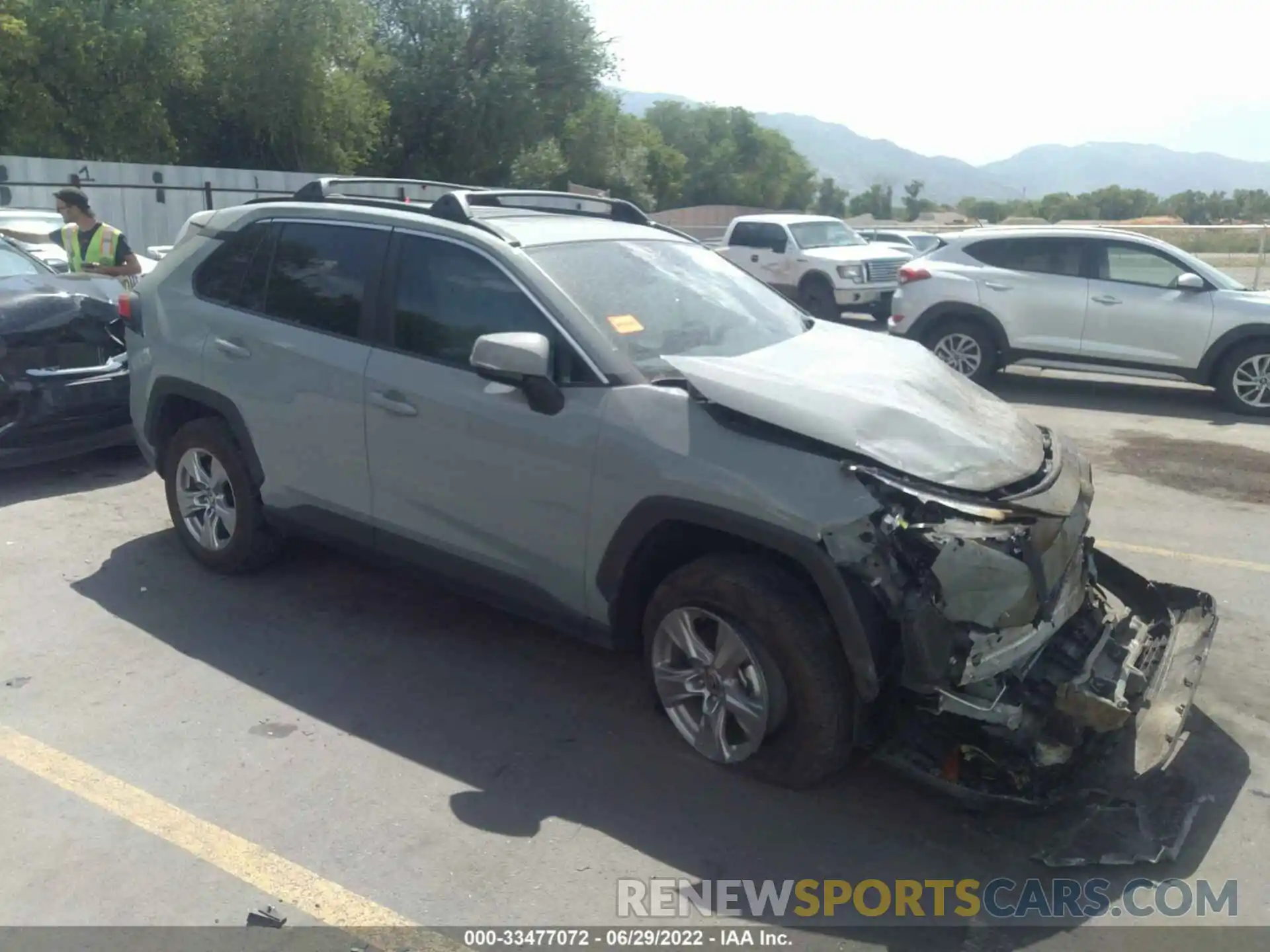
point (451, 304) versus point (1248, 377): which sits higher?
point (451, 304)

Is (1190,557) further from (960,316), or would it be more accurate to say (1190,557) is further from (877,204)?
(877,204)

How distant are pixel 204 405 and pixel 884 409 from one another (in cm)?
343

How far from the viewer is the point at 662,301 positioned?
456 centimetres

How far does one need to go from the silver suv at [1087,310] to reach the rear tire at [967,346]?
1cm

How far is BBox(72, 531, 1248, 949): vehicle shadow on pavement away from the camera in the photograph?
3514mm

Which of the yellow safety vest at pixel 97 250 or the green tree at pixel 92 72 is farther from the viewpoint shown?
the green tree at pixel 92 72

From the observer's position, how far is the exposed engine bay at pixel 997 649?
3408mm

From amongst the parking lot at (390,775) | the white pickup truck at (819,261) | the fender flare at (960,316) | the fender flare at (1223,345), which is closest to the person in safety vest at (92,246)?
the parking lot at (390,775)

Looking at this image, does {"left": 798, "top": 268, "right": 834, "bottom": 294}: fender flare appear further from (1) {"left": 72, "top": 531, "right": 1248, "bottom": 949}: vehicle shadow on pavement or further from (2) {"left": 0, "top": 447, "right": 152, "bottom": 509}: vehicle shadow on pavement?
(1) {"left": 72, "top": 531, "right": 1248, "bottom": 949}: vehicle shadow on pavement

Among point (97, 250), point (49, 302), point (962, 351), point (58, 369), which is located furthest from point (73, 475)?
point (962, 351)

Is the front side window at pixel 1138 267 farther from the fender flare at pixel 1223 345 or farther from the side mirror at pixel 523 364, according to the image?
the side mirror at pixel 523 364

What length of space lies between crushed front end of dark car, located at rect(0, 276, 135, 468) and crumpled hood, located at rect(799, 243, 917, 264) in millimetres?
11753

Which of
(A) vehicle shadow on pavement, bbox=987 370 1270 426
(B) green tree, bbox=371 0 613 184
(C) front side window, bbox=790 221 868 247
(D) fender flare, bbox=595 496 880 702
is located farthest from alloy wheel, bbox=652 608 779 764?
(B) green tree, bbox=371 0 613 184

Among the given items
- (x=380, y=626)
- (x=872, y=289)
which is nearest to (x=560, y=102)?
(x=872, y=289)
